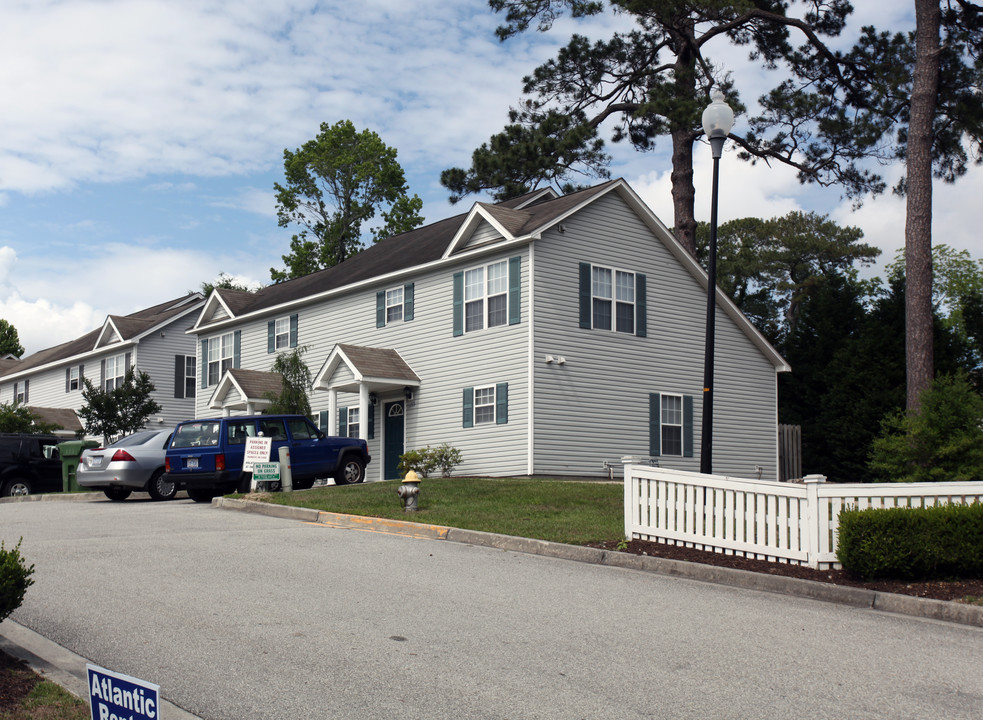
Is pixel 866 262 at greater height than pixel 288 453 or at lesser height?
greater

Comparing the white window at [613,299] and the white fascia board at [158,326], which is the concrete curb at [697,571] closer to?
the white window at [613,299]

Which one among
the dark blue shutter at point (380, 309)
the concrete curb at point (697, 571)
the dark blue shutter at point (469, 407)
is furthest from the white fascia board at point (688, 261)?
the concrete curb at point (697, 571)

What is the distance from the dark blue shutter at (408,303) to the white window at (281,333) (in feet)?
20.1

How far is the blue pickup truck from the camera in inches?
781

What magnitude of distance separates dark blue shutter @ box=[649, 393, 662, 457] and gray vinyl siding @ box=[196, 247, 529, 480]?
155 inches

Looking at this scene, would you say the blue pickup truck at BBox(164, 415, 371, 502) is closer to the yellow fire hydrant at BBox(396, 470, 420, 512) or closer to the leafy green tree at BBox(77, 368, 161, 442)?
the yellow fire hydrant at BBox(396, 470, 420, 512)

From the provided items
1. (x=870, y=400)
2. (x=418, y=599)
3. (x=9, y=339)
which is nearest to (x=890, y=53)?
(x=870, y=400)

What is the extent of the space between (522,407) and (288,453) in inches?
218

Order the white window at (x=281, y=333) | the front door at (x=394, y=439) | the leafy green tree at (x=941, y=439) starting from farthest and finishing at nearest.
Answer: the white window at (x=281, y=333) → the front door at (x=394, y=439) → the leafy green tree at (x=941, y=439)

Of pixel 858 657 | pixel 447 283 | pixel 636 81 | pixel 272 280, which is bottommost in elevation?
pixel 858 657

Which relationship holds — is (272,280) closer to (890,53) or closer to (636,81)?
(636,81)

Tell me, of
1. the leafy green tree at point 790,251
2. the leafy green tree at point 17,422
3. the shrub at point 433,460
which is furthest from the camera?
the leafy green tree at point 790,251

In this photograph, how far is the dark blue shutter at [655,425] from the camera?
24.8m

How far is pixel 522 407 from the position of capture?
22.7 metres
